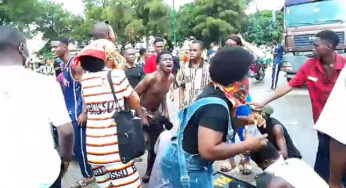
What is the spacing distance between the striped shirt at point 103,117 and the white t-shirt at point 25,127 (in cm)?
79

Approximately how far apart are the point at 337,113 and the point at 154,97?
2.68 metres

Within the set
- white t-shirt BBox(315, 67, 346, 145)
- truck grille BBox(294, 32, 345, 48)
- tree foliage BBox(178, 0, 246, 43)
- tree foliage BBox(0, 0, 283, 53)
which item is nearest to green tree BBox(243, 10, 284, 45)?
tree foliage BBox(0, 0, 283, 53)

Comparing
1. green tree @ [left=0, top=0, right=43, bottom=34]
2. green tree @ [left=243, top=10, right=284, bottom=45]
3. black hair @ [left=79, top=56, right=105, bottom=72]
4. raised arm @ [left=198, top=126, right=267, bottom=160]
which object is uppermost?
green tree @ [left=0, top=0, right=43, bottom=34]

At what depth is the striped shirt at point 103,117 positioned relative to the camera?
2.70m

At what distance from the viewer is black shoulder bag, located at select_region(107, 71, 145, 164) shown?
8.88ft

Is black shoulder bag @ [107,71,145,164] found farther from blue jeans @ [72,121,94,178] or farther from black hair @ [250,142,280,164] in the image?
blue jeans @ [72,121,94,178]

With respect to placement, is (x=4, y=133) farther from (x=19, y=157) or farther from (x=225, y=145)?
(x=225, y=145)

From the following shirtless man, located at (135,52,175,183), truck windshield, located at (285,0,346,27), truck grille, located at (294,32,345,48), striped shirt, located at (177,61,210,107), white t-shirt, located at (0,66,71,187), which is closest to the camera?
white t-shirt, located at (0,66,71,187)

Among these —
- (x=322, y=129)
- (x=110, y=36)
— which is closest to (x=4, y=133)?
(x=322, y=129)

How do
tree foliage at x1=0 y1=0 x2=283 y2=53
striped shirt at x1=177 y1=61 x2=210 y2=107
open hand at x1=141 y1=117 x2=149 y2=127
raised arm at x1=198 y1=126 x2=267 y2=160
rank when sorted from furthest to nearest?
tree foliage at x1=0 y1=0 x2=283 y2=53, striped shirt at x1=177 y1=61 x2=210 y2=107, open hand at x1=141 y1=117 x2=149 y2=127, raised arm at x1=198 y1=126 x2=267 y2=160

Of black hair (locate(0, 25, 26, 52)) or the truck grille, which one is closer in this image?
black hair (locate(0, 25, 26, 52))

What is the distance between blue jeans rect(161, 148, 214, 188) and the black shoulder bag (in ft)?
1.72

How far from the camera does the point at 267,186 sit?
2.05 m

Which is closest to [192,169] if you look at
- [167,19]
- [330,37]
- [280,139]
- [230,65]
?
[230,65]
